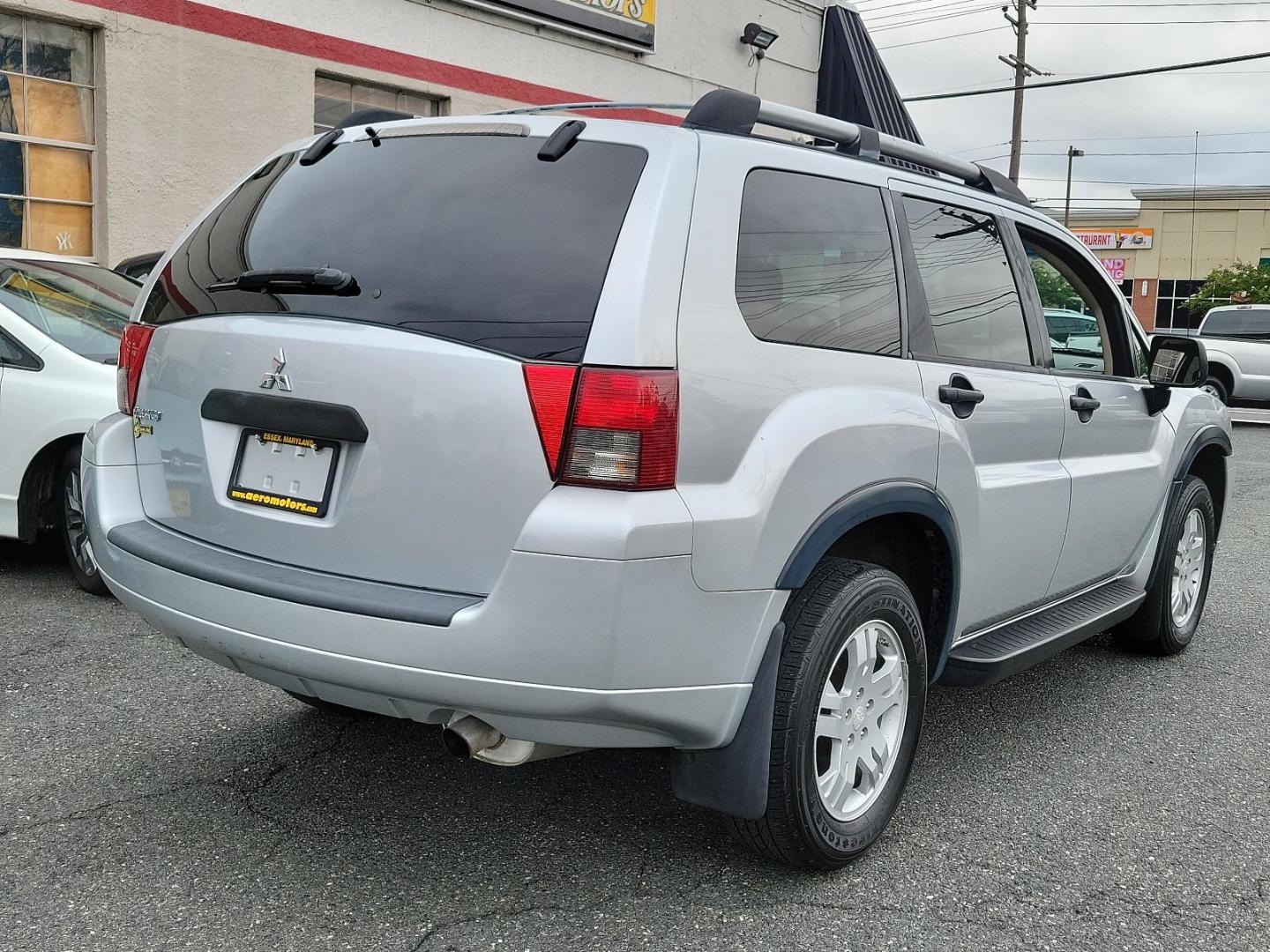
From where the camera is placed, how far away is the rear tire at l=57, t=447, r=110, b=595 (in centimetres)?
576

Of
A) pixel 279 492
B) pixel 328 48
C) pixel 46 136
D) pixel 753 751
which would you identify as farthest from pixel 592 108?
pixel 328 48

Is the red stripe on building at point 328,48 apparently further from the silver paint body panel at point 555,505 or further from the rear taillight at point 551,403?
the rear taillight at point 551,403

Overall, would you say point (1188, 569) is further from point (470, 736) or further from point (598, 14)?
point (598, 14)

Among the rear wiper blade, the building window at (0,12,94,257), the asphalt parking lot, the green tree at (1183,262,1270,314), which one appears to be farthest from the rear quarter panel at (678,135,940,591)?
the green tree at (1183,262,1270,314)

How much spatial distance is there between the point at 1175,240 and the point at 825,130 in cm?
5463

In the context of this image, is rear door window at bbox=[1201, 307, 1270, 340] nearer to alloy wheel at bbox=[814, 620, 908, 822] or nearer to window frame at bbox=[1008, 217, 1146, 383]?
window frame at bbox=[1008, 217, 1146, 383]

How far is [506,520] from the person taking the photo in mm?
2654

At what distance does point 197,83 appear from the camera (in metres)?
11.8

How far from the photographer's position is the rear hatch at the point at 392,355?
106 inches

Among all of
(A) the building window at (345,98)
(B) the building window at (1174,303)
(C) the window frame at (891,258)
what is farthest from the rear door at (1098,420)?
(B) the building window at (1174,303)

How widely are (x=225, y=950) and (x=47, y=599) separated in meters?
3.48

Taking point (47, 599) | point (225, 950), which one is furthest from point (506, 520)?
point (47, 599)

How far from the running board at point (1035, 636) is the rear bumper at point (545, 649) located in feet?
3.70

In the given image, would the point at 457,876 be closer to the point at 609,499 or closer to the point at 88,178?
the point at 609,499
